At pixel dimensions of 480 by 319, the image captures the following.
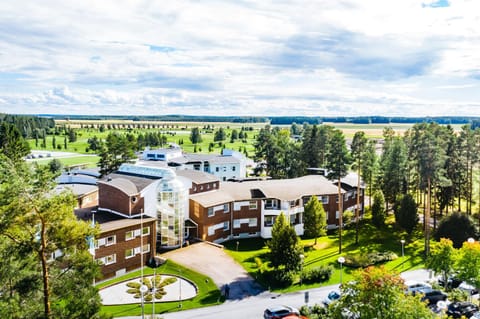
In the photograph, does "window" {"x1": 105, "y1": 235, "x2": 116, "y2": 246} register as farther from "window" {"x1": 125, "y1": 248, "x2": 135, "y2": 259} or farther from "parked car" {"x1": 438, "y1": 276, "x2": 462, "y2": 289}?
"parked car" {"x1": 438, "y1": 276, "x2": 462, "y2": 289}

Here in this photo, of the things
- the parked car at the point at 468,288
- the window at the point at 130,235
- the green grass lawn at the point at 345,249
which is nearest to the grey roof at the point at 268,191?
the green grass lawn at the point at 345,249

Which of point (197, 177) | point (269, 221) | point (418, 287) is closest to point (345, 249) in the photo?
point (269, 221)

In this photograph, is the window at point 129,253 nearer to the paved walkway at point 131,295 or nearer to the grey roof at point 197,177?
the paved walkway at point 131,295

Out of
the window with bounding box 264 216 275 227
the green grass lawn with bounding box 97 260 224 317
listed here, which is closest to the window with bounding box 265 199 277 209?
the window with bounding box 264 216 275 227

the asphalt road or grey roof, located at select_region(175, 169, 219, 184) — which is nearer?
the asphalt road

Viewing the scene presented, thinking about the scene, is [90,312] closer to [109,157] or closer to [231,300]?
[231,300]

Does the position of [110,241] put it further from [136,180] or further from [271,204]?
[271,204]
